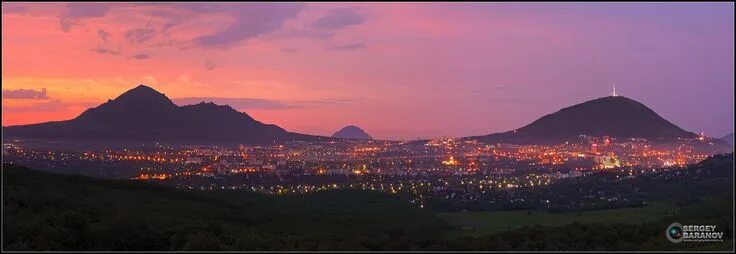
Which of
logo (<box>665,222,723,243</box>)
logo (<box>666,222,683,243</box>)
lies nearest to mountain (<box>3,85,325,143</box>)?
logo (<box>666,222,683,243</box>)

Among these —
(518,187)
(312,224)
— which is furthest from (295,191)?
(312,224)

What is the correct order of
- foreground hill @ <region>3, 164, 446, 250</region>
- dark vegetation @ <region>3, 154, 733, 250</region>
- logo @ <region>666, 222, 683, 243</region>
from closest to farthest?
foreground hill @ <region>3, 164, 446, 250</region>, dark vegetation @ <region>3, 154, 733, 250</region>, logo @ <region>666, 222, 683, 243</region>

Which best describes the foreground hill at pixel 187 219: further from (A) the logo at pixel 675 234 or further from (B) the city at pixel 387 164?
(B) the city at pixel 387 164

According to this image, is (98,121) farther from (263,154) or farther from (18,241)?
(18,241)

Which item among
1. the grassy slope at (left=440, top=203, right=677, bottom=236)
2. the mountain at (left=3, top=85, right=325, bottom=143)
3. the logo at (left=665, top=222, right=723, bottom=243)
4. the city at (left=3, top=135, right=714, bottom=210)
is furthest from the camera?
the mountain at (left=3, top=85, right=325, bottom=143)

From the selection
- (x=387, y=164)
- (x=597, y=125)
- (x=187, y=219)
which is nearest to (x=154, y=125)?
(x=387, y=164)

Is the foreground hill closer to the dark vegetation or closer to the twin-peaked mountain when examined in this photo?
the dark vegetation
